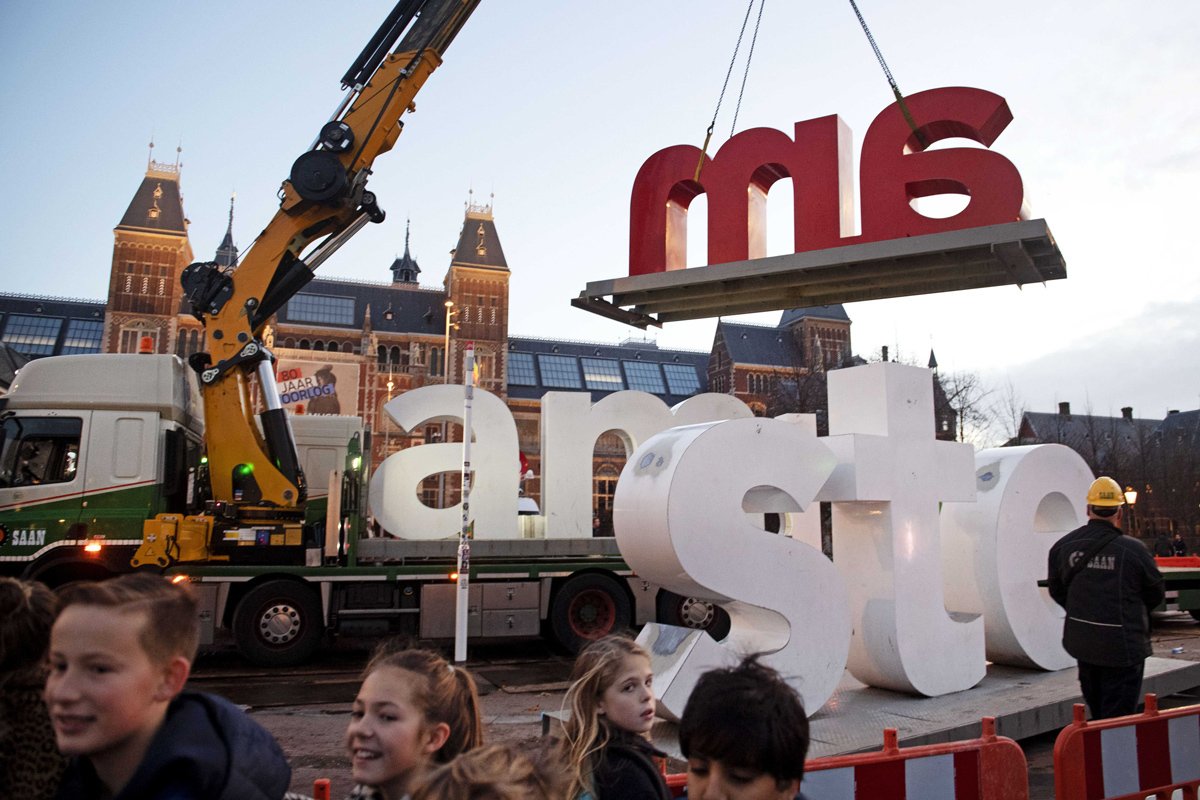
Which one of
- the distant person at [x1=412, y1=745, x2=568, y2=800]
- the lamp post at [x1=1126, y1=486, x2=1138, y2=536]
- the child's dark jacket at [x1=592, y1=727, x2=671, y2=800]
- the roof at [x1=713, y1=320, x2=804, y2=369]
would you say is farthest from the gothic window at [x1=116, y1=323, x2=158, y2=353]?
the distant person at [x1=412, y1=745, x2=568, y2=800]

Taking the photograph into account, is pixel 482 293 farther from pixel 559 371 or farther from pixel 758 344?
pixel 758 344

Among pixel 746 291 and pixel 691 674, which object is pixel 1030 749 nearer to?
pixel 691 674

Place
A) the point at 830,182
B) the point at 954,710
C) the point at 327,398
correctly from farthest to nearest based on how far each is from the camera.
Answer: the point at 327,398 < the point at 830,182 < the point at 954,710

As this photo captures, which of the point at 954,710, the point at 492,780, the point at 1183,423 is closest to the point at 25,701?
the point at 492,780

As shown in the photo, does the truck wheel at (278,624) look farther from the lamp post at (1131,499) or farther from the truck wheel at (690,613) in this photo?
the lamp post at (1131,499)

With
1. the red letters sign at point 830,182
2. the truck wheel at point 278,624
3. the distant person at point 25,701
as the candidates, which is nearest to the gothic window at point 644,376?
the truck wheel at point 278,624

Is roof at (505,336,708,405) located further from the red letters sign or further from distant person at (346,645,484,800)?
distant person at (346,645,484,800)

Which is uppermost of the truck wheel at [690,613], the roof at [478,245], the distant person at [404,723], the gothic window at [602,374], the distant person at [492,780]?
the roof at [478,245]

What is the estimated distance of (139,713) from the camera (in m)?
1.70

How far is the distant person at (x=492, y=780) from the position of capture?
151 cm

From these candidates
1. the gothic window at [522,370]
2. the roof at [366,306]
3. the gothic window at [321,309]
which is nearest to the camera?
the gothic window at [321,309]

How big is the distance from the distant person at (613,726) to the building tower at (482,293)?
61325mm

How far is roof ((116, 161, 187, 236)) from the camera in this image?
57719mm

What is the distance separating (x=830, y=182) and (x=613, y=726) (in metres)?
7.56
